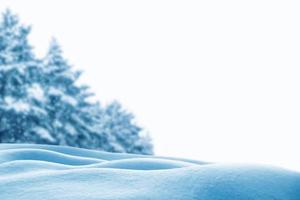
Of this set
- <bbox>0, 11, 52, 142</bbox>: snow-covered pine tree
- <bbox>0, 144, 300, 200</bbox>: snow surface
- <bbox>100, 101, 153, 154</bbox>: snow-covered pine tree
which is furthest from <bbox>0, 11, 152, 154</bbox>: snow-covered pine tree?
<bbox>0, 144, 300, 200</bbox>: snow surface

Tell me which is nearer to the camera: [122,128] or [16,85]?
[16,85]

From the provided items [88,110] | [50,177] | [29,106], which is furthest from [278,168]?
[88,110]

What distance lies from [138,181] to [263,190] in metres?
0.48

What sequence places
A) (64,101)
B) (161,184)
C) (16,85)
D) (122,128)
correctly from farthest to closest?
(122,128)
(64,101)
(16,85)
(161,184)

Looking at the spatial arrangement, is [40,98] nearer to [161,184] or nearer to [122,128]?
[122,128]

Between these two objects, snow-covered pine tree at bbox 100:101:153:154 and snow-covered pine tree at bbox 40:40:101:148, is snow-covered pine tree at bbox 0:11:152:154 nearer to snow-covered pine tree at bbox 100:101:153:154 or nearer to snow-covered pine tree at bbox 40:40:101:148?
snow-covered pine tree at bbox 40:40:101:148

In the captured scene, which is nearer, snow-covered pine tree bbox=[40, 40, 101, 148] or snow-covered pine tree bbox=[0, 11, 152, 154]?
snow-covered pine tree bbox=[0, 11, 152, 154]

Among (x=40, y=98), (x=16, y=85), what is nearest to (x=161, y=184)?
(x=40, y=98)

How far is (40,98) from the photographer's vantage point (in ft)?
65.9

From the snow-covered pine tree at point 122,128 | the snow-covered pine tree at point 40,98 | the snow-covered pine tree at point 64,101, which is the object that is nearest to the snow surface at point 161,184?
the snow-covered pine tree at point 40,98

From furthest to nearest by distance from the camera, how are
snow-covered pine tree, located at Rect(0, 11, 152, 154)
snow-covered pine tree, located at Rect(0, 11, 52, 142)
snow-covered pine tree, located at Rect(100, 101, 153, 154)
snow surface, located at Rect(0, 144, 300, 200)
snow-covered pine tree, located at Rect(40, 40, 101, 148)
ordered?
snow-covered pine tree, located at Rect(100, 101, 153, 154), snow-covered pine tree, located at Rect(40, 40, 101, 148), snow-covered pine tree, located at Rect(0, 11, 152, 154), snow-covered pine tree, located at Rect(0, 11, 52, 142), snow surface, located at Rect(0, 144, 300, 200)

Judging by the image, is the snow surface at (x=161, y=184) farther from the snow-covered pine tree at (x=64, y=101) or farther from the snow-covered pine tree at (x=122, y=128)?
the snow-covered pine tree at (x=122, y=128)

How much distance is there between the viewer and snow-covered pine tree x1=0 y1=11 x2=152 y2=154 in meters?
19.8

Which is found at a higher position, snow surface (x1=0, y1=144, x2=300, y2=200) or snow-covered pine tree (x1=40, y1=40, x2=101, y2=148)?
snow-covered pine tree (x1=40, y1=40, x2=101, y2=148)
